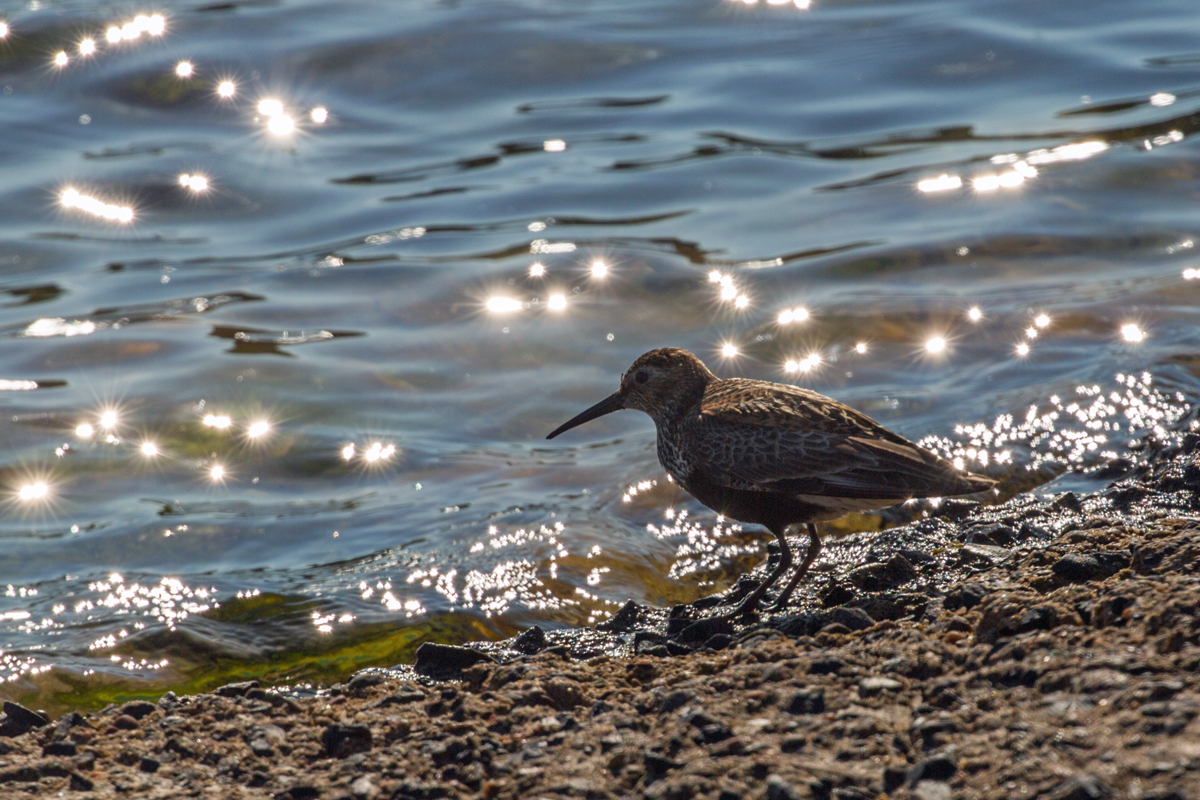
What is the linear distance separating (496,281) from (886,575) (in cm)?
819

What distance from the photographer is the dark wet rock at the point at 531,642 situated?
6477mm

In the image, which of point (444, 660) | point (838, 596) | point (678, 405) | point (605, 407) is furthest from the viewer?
point (605, 407)

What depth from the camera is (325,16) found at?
2117cm

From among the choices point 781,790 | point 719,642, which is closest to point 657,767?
point 781,790

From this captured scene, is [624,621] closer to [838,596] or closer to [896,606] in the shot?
[838,596]

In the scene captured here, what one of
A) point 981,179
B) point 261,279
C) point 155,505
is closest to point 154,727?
point 155,505

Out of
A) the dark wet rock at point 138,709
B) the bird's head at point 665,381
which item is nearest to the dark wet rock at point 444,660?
the dark wet rock at point 138,709

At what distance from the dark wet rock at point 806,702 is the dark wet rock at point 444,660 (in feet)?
6.59

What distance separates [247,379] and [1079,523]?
788 cm

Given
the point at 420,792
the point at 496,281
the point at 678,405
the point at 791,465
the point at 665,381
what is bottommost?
the point at 420,792

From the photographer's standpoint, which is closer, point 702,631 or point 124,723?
point 124,723

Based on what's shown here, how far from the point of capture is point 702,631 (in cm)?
627

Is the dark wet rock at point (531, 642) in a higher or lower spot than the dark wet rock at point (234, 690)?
lower

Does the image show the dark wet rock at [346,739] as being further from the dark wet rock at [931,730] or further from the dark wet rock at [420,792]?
the dark wet rock at [931,730]
